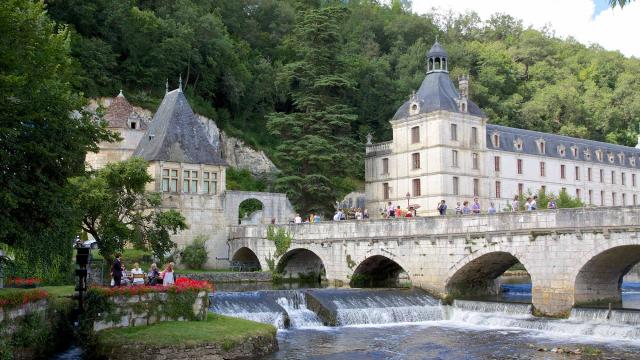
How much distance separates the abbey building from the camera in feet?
189

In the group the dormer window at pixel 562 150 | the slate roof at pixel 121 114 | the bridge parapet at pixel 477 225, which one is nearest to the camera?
the bridge parapet at pixel 477 225

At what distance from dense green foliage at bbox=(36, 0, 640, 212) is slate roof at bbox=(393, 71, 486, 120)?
6.07 meters

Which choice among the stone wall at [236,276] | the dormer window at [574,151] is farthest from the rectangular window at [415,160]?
the stone wall at [236,276]

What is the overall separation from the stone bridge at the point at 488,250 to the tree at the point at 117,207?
8684 millimetres

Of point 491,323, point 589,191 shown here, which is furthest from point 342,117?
point 491,323

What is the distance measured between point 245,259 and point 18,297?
29970mm

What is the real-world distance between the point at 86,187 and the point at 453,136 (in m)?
34.3

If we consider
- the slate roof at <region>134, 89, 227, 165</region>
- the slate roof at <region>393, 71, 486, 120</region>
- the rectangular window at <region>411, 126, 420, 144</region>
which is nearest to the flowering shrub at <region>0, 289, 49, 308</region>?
the slate roof at <region>134, 89, 227, 165</region>

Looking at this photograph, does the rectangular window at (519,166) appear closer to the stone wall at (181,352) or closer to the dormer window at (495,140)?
the dormer window at (495,140)

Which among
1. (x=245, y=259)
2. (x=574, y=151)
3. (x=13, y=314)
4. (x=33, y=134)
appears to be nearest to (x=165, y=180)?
(x=245, y=259)

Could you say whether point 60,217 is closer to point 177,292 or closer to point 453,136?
Answer: point 177,292

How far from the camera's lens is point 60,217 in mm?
17547

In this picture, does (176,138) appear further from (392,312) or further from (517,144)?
(517,144)

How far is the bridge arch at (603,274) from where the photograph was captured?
28047 mm
